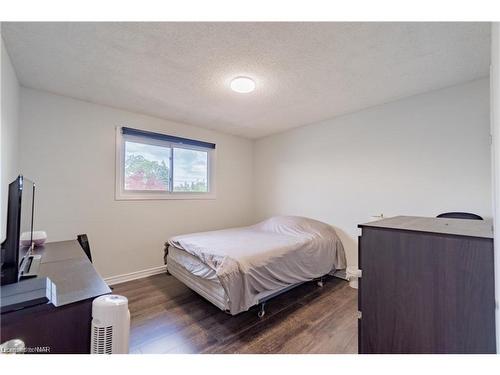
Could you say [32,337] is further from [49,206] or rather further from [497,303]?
[49,206]

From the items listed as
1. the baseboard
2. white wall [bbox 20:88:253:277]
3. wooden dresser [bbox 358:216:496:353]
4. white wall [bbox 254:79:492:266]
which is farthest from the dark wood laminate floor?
white wall [bbox 254:79:492:266]

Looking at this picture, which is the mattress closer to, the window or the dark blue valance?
the window

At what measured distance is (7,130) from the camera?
5.94ft

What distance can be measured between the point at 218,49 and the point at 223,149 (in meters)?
2.37

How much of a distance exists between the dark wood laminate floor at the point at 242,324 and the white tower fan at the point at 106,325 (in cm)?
82

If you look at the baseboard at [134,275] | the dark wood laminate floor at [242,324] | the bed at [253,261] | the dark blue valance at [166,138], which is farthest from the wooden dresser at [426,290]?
the dark blue valance at [166,138]

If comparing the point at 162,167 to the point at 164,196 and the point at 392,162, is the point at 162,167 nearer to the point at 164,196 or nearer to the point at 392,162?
the point at 164,196

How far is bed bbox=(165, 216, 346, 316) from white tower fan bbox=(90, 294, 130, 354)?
3.03ft

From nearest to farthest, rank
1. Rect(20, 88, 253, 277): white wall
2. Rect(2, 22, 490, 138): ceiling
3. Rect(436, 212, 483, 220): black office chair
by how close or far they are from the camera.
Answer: Rect(2, 22, 490, 138): ceiling
Rect(436, 212, 483, 220): black office chair
Rect(20, 88, 253, 277): white wall

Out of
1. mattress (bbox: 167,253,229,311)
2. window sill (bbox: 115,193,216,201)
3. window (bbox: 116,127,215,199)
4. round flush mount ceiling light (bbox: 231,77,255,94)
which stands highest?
round flush mount ceiling light (bbox: 231,77,255,94)

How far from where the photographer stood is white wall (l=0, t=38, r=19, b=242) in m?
1.70

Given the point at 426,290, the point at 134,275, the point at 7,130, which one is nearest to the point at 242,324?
the point at 426,290

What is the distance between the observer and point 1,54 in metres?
1.61
